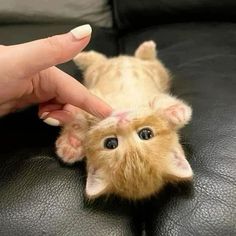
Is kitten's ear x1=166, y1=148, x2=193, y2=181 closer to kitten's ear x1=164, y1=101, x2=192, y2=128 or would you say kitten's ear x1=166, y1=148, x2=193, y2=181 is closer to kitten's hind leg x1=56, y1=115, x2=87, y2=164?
kitten's ear x1=164, y1=101, x2=192, y2=128

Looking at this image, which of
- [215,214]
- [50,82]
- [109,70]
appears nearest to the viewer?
[215,214]

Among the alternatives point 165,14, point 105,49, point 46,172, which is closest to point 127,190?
point 46,172

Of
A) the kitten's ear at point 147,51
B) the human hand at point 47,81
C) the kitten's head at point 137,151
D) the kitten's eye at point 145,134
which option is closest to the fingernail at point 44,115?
the human hand at point 47,81

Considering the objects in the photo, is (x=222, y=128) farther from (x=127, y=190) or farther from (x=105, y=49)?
(x=105, y=49)

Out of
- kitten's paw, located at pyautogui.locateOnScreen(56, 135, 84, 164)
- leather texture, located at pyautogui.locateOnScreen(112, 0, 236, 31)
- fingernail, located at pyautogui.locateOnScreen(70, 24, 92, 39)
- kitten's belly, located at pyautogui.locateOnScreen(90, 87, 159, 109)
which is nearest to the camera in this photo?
fingernail, located at pyautogui.locateOnScreen(70, 24, 92, 39)

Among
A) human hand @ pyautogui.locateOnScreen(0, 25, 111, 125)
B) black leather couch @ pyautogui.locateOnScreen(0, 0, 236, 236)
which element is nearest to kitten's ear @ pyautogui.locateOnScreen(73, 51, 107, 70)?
black leather couch @ pyautogui.locateOnScreen(0, 0, 236, 236)

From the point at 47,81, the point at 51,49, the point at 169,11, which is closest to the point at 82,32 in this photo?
the point at 51,49

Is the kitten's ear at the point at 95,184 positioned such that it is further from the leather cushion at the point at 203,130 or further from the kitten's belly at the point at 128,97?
the kitten's belly at the point at 128,97
